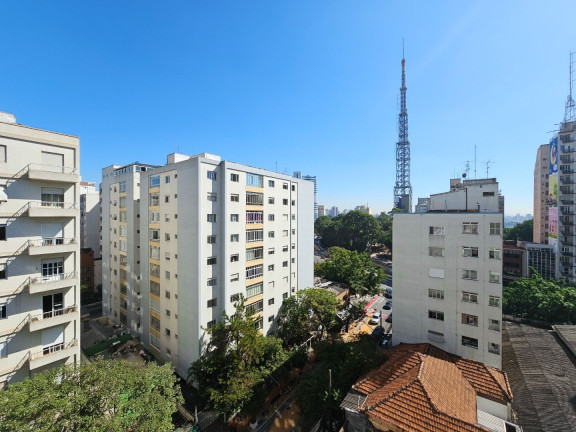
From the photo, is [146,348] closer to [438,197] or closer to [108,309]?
[108,309]

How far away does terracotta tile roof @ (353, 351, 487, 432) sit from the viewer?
13.3 m

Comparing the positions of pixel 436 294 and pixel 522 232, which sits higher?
pixel 522 232

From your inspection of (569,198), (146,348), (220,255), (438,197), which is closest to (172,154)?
(220,255)

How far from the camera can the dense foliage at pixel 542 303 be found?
29.9m

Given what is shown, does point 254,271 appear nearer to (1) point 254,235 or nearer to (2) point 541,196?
(1) point 254,235

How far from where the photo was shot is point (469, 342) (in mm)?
21828

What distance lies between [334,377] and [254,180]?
21.0m

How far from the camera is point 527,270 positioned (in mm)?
55500

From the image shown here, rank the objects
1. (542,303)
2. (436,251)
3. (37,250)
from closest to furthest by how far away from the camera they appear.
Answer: (37,250) < (436,251) < (542,303)

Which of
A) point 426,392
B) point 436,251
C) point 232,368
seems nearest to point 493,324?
point 436,251

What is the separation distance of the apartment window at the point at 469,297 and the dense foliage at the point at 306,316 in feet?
43.6

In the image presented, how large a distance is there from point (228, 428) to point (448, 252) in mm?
24159

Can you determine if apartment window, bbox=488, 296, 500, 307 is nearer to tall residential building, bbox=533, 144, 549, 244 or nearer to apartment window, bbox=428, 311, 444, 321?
apartment window, bbox=428, 311, 444, 321

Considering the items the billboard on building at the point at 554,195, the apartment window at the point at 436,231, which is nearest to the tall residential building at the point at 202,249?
the apartment window at the point at 436,231
